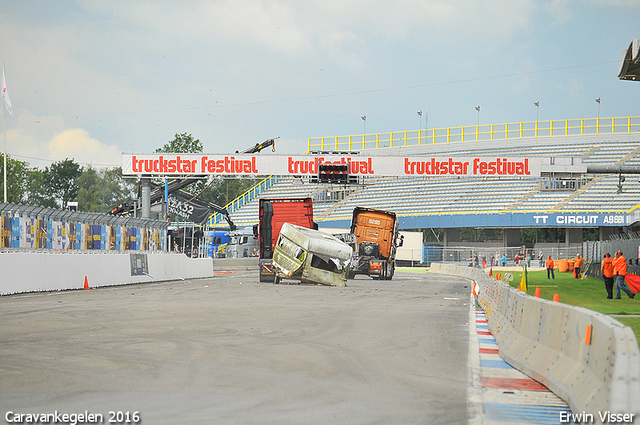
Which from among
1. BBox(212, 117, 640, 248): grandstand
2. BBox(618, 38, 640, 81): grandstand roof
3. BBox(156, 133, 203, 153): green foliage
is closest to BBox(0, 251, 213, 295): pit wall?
BBox(618, 38, 640, 81): grandstand roof

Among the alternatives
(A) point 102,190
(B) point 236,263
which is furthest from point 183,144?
(B) point 236,263

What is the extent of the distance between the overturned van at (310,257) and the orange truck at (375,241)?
9646 mm

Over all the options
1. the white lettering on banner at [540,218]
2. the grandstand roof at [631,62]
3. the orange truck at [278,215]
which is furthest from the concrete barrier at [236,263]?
the grandstand roof at [631,62]

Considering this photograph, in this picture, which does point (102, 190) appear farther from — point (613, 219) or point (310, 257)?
point (310, 257)

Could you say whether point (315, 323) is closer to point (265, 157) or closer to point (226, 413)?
point (226, 413)

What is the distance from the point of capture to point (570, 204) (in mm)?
59625

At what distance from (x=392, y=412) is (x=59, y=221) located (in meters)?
23.8

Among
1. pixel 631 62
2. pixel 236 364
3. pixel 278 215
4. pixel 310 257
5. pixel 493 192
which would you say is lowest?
pixel 310 257

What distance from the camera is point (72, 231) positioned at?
94.0 ft

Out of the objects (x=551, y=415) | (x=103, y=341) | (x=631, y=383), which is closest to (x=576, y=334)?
(x=551, y=415)

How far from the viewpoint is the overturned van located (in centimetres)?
2803

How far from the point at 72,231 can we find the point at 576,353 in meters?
24.9

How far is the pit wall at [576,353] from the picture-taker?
181 inches

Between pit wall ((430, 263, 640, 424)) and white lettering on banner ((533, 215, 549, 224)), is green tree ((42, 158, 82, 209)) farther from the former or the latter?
pit wall ((430, 263, 640, 424))
